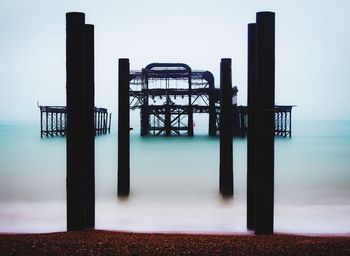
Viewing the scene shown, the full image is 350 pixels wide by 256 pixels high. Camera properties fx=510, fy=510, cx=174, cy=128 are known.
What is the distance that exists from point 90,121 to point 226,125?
Result: 413cm

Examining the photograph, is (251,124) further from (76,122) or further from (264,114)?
(76,122)

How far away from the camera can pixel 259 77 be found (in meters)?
4.88

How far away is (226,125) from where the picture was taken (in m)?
9.05

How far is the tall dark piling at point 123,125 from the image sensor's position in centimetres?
827

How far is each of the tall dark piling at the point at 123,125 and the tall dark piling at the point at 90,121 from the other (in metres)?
2.66

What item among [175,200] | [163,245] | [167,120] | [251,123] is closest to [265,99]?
[251,123]

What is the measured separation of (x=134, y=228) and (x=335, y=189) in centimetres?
704

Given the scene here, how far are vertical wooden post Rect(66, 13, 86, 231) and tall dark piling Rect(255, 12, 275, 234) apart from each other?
1.70 metres

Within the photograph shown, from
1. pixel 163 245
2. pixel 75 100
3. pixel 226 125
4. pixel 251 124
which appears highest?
pixel 75 100

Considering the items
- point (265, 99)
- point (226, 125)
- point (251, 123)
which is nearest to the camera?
point (265, 99)

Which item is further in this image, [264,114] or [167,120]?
[167,120]

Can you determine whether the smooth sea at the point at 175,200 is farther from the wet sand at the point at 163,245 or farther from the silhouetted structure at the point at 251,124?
the wet sand at the point at 163,245

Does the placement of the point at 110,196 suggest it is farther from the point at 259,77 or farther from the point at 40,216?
the point at 259,77

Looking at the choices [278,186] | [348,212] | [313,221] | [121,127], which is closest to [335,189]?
[278,186]
